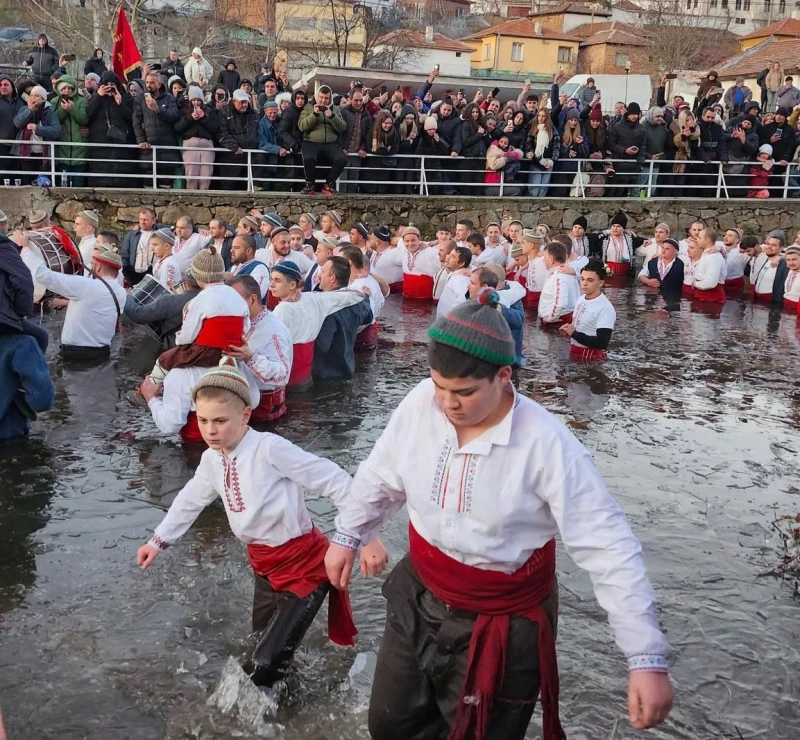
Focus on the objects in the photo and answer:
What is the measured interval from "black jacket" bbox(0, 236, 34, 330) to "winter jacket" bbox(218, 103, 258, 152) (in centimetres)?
1058

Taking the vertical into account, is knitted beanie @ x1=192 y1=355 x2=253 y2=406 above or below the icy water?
above

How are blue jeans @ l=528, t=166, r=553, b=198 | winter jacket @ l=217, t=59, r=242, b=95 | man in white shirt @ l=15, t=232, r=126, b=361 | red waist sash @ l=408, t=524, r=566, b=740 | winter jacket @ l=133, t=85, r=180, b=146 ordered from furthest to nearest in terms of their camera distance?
blue jeans @ l=528, t=166, r=553, b=198, winter jacket @ l=217, t=59, r=242, b=95, winter jacket @ l=133, t=85, r=180, b=146, man in white shirt @ l=15, t=232, r=126, b=361, red waist sash @ l=408, t=524, r=566, b=740

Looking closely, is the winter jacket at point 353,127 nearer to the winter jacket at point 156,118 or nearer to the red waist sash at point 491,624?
Answer: the winter jacket at point 156,118

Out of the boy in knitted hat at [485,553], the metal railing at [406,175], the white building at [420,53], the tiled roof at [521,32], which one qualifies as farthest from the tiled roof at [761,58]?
the boy in knitted hat at [485,553]

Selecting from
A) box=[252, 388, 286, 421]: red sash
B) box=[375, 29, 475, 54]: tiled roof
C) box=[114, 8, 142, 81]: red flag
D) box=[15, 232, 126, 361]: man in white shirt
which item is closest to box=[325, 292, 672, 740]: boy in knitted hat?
box=[252, 388, 286, 421]: red sash

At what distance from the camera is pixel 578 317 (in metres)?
10.1

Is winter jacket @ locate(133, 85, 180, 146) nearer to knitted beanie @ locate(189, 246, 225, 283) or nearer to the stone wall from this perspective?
the stone wall

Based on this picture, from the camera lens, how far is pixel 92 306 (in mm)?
9195

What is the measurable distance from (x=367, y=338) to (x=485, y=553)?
7.71 m

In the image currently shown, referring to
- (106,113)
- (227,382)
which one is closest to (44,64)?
(106,113)

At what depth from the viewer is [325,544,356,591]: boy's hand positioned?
3.06 metres

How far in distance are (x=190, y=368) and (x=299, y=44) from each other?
41814 millimetres

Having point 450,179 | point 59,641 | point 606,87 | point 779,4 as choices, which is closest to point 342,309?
point 59,641

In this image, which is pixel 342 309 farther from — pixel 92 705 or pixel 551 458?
pixel 551 458
